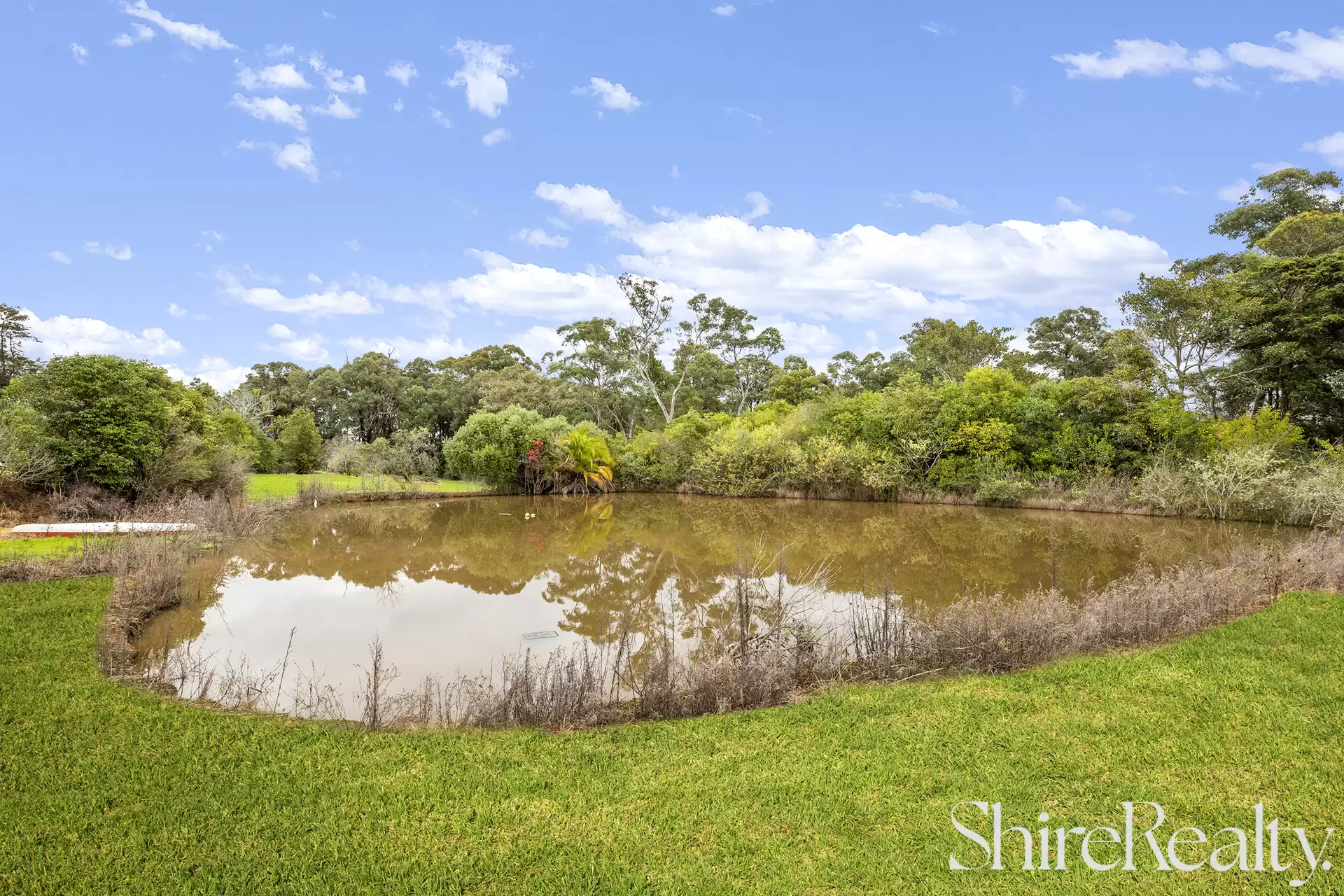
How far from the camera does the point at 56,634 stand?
20.6ft

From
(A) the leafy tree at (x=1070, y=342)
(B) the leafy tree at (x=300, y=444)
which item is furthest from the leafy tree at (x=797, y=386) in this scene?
(B) the leafy tree at (x=300, y=444)

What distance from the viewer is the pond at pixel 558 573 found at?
23.7 ft

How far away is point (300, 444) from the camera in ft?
98.1

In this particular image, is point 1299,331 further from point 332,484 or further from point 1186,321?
point 332,484

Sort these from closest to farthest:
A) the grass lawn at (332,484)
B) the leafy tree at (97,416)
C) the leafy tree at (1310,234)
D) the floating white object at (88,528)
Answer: the floating white object at (88,528), the leafy tree at (97,416), the grass lawn at (332,484), the leafy tree at (1310,234)

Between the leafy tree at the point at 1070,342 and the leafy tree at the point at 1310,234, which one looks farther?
the leafy tree at the point at 1070,342

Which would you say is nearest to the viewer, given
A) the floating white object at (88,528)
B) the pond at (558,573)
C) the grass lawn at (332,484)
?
the pond at (558,573)

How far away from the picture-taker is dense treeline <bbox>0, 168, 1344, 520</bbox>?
14297 mm

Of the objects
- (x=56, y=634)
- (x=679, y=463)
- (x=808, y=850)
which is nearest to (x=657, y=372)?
(x=679, y=463)

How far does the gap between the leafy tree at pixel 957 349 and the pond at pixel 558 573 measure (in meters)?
14.8

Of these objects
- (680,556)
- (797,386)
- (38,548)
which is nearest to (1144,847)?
(680,556)

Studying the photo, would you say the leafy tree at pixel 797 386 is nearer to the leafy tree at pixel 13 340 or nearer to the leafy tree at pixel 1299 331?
the leafy tree at pixel 1299 331

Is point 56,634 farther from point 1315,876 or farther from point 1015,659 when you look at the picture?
point 1315,876

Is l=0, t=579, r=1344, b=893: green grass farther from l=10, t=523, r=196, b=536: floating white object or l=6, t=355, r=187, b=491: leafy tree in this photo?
l=6, t=355, r=187, b=491: leafy tree
